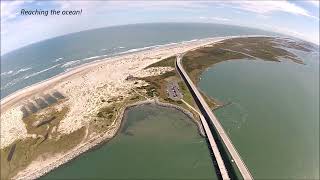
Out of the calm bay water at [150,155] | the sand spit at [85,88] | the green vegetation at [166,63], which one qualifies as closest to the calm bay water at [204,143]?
the calm bay water at [150,155]

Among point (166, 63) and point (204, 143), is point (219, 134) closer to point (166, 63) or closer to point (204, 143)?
point (204, 143)

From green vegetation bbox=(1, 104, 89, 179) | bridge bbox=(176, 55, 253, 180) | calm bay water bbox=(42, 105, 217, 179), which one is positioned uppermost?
bridge bbox=(176, 55, 253, 180)

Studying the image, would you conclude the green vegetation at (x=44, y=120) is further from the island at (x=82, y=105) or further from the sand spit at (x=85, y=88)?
the sand spit at (x=85, y=88)

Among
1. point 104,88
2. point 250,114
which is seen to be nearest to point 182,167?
point 250,114

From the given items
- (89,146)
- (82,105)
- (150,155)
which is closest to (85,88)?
(82,105)

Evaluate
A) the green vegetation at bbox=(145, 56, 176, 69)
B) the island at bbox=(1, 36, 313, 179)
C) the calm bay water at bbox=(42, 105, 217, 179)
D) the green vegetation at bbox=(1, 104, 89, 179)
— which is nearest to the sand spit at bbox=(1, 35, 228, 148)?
the island at bbox=(1, 36, 313, 179)

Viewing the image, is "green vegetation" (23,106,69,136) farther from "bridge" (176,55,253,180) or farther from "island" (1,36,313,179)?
"bridge" (176,55,253,180)

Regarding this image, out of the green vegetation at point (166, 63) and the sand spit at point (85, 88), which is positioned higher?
the green vegetation at point (166, 63)

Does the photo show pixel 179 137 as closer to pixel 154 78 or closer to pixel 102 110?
pixel 102 110

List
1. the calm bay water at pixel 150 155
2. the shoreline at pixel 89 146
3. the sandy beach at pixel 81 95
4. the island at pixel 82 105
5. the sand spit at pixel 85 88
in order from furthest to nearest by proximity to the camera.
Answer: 1. the sand spit at pixel 85 88
2. the island at pixel 82 105
3. the sandy beach at pixel 81 95
4. the shoreline at pixel 89 146
5. the calm bay water at pixel 150 155
